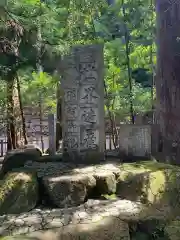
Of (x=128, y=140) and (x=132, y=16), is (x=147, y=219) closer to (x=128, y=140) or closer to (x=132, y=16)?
(x=128, y=140)

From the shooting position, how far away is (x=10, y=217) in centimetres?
444

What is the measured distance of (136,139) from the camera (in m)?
5.85

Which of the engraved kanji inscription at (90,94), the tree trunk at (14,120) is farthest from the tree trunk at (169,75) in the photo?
the tree trunk at (14,120)

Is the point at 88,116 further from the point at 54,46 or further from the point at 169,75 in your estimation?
the point at 54,46

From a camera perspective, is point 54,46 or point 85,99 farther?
point 54,46

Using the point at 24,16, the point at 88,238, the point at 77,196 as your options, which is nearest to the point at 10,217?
the point at 77,196

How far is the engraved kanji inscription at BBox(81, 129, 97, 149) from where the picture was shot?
580cm

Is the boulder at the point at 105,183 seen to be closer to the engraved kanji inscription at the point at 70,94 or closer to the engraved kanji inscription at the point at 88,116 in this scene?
the engraved kanji inscription at the point at 88,116

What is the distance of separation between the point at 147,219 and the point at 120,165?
5.19ft

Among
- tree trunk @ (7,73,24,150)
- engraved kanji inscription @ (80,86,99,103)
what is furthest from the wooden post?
engraved kanji inscription @ (80,86,99,103)

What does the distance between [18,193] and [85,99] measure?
221 centimetres

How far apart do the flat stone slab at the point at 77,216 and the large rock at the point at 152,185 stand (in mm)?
205

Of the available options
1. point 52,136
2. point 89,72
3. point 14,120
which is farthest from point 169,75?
point 14,120

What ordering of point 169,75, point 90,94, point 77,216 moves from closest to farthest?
point 77,216, point 169,75, point 90,94
